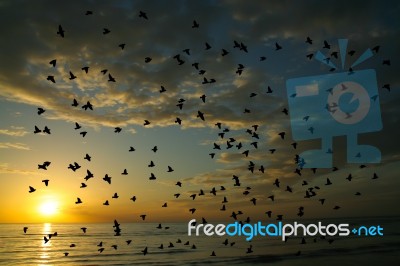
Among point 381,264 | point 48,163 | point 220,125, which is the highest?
Result: point 220,125

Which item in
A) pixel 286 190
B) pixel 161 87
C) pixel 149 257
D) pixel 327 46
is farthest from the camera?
pixel 149 257

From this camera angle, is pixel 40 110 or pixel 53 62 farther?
pixel 40 110

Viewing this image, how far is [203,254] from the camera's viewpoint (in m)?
57.5

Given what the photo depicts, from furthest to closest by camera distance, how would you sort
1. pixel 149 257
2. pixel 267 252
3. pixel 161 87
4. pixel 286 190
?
pixel 267 252, pixel 149 257, pixel 286 190, pixel 161 87

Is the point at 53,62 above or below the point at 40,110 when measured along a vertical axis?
above

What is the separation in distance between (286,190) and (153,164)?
12574 millimetres

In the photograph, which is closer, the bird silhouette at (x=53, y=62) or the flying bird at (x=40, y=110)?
the bird silhouette at (x=53, y=62)

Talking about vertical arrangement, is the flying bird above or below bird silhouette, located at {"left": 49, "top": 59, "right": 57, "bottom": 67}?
below

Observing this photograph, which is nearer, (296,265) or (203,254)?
(296,265)

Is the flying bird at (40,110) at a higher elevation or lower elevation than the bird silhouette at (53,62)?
lower

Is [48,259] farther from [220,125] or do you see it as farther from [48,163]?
[220,125]

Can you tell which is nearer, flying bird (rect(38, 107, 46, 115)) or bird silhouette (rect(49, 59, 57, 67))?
bird silhouette (rect(49, 59, 57, 67))

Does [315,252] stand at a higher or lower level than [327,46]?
lower

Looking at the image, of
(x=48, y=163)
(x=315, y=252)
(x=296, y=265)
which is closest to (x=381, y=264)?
(x=296, y=265)
